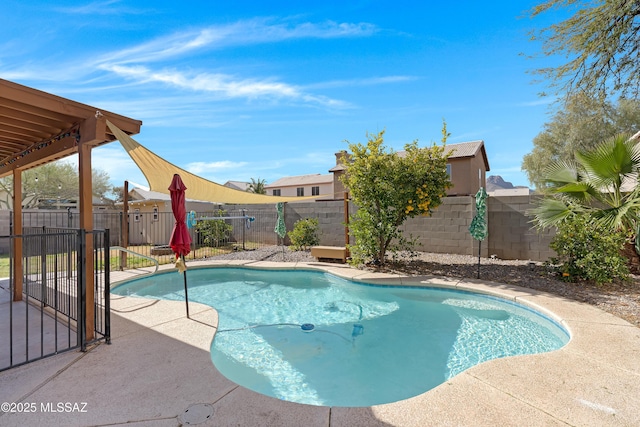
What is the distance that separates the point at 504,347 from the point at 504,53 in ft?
25.7

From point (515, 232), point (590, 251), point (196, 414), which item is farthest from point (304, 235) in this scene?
point (196, 414)

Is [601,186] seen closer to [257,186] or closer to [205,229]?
[205,229]

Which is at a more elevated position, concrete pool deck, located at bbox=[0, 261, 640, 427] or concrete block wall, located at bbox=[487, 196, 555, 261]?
concrete block wall, located at bbox=[487, 196, 555, 261]

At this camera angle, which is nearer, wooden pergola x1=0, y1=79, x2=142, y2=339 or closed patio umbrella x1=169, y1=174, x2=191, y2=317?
wooden pergola x1=0, y1=79, x2=142, y2=339

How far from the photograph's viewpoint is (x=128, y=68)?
801 centimetres

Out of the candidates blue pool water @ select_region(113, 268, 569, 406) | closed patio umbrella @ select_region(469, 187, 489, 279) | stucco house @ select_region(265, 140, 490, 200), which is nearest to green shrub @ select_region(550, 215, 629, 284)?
closed patio umbrella @ select_region(469, 187, 489, 279)

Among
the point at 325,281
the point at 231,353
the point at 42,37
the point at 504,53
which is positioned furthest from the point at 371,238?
the point at 42,37

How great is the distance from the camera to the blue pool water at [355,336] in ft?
12.4

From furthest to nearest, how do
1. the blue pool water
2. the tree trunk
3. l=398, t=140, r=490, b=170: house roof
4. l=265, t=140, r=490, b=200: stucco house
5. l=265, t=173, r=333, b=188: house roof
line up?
l=265, t=173, r=333, b=188: house roof, l=398, t=140, r=490, b=170: house roof, l=265, t=140, r=490, b=200: stucco house, the tree trunk, the blue pool water

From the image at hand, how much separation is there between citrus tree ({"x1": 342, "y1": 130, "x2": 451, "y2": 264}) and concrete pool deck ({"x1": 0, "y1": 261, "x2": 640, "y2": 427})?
467cm

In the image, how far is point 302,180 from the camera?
3978 centimetres

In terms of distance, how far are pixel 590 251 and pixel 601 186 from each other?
137 cm

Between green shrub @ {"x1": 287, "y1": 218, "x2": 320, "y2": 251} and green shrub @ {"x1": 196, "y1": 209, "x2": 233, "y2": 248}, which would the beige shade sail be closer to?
green shrub @ {"x1": 287, "y1": 218, "x2": 320, "y2": 251}

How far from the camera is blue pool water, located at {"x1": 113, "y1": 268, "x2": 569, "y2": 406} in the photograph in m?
3.77
